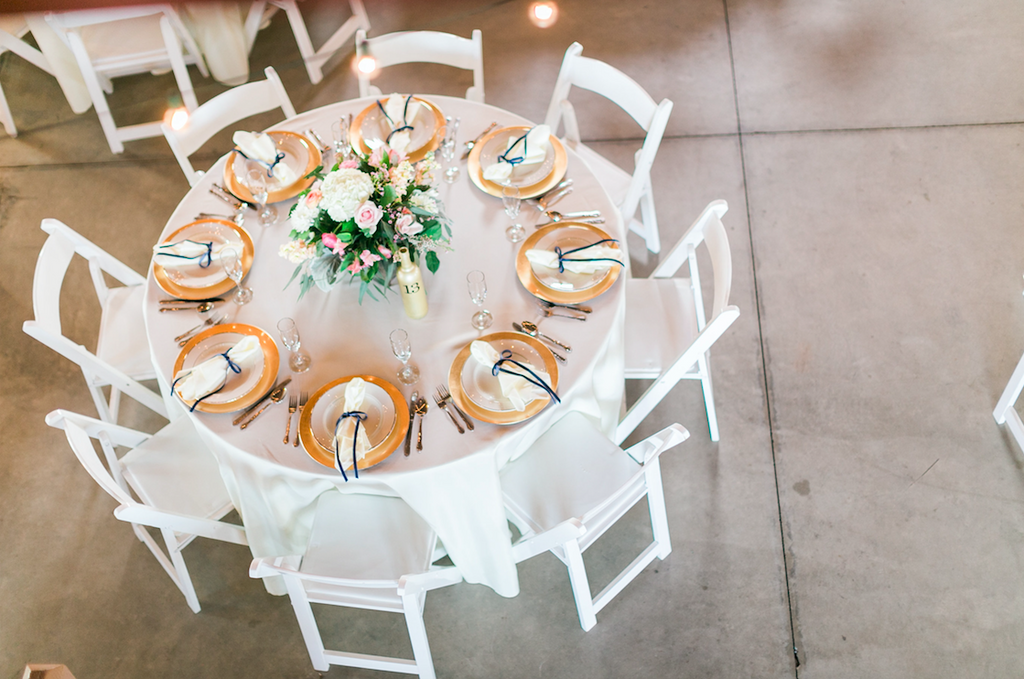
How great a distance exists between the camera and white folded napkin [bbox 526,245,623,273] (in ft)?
7.44

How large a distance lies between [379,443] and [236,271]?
72 centimetres

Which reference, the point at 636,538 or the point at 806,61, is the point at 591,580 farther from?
the point at 806,61

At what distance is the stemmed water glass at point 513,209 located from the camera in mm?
2328

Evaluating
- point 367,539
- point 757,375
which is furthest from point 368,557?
point 757,375

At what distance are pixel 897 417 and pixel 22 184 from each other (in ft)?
14.4

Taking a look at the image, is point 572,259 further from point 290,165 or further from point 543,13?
point 543,13

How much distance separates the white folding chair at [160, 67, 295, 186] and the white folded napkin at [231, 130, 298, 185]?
351 millimetres

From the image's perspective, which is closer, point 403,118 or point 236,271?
point 236,271

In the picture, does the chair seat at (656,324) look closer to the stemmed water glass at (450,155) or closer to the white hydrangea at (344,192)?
the stemmed water glass at (450,155)

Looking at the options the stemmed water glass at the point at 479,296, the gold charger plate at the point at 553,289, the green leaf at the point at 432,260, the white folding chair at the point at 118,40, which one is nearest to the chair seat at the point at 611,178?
the gold charger plate at the point at 553,289

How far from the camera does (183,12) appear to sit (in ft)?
12.7

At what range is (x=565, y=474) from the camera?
Answer: 7.39 feet

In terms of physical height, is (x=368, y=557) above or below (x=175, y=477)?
below

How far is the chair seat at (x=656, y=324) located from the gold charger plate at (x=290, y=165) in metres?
1.20
